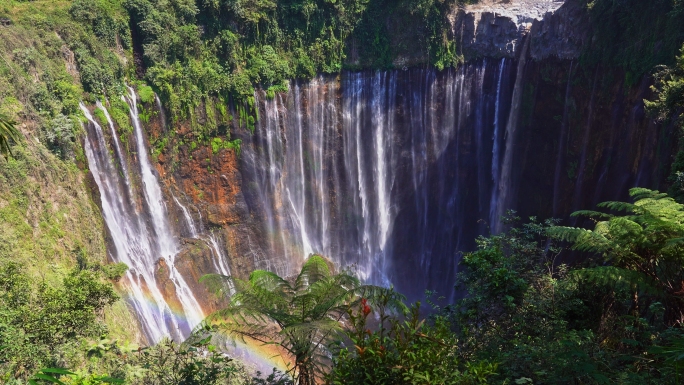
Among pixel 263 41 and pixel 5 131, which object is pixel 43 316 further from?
pixel 263 41

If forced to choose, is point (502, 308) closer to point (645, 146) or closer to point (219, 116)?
point (645, 146)

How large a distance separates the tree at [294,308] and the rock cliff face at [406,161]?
14003 millimetres

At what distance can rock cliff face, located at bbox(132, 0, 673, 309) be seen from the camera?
20781mm

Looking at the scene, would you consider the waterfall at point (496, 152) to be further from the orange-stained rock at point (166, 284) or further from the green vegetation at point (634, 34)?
the orange-stained rock at point (166, 284)

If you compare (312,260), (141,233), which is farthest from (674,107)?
(141,233)

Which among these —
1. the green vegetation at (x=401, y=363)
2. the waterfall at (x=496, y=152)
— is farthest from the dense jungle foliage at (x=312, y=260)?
the waterfall at (x=496, y=152)

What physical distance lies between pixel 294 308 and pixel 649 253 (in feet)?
15.3

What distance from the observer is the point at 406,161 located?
2548 cm

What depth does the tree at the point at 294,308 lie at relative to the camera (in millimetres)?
5987

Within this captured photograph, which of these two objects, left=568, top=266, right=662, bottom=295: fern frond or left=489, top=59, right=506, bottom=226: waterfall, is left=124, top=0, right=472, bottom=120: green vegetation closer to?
left=489, top=59, right=506, bottom=226: waterfall

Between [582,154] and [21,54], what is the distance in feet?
62.1

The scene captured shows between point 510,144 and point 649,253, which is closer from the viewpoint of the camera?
point 649,253

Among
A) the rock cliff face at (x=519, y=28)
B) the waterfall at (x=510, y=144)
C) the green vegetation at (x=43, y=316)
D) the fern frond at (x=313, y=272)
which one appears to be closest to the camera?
the green vegetation at (x=43, y=316)

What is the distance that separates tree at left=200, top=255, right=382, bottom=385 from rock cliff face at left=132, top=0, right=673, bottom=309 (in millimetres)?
14003
